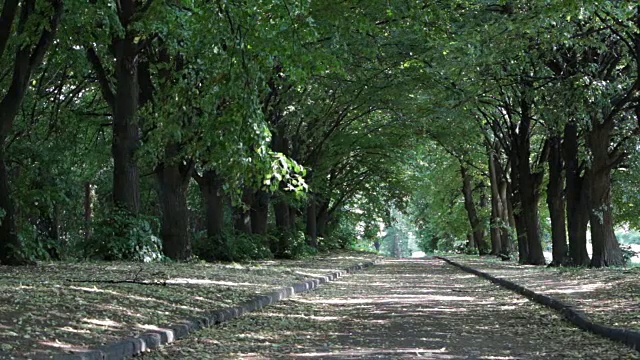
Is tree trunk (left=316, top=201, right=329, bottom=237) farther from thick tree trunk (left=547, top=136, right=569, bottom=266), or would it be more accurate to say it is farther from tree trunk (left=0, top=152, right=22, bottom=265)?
tree trunk (left=0, top=152, right=22, bottom=265)

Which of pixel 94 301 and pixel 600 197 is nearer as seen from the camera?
pixel 94 301

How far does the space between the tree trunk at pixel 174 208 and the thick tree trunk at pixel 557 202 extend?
1218cm

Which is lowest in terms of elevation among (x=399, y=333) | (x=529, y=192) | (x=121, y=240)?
(x=399, y=333)

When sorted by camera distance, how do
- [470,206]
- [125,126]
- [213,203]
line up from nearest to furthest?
[125,126]
[213,203]
[470,206]

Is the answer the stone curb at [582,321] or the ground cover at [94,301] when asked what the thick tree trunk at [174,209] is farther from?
the stone curb at [582,321]

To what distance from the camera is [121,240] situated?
A: 17.4 m

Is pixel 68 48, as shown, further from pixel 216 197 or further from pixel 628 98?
pixel 628 98

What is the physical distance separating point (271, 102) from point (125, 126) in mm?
7947

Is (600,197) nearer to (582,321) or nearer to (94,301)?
(582,321)

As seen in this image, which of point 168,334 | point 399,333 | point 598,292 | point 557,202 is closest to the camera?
point 168,334

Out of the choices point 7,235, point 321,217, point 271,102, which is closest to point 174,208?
point 7,235

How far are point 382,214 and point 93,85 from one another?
36.0 metres

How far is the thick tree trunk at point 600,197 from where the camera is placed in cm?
2005

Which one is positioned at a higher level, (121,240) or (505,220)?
(505,220)
